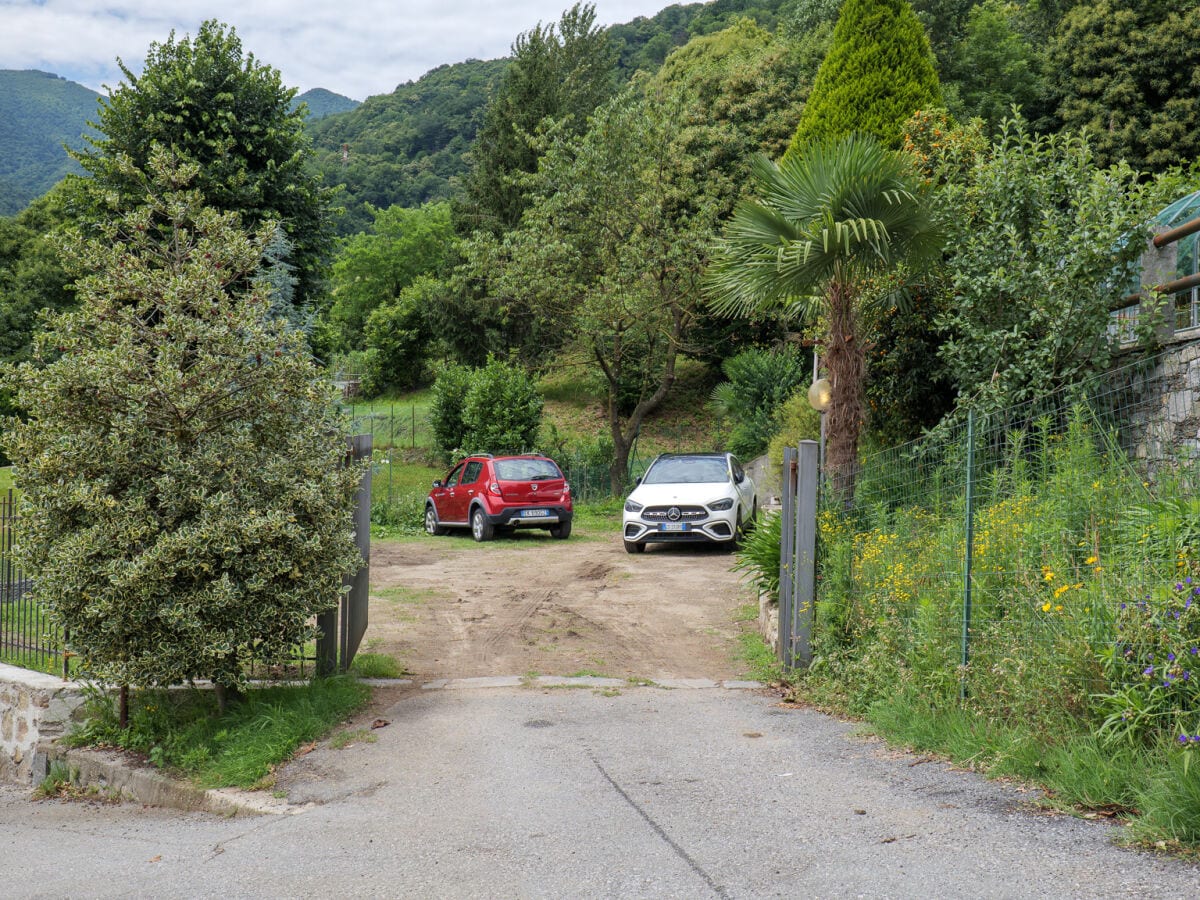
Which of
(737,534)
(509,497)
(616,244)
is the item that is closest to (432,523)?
(509,497)

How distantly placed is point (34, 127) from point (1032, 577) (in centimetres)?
17197

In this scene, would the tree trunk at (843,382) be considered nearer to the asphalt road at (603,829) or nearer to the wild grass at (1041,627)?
the wild grass at (1041,627)

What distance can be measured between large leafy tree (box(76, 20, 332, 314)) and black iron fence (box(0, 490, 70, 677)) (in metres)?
7.81

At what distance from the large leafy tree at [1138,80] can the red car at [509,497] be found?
17776 millimetres

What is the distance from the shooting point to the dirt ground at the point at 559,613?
8.73m

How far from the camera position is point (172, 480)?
6.51m

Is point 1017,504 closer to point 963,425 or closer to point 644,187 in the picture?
point 963,425

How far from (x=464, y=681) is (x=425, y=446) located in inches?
1089

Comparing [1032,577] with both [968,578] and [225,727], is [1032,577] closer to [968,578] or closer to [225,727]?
[968,578]

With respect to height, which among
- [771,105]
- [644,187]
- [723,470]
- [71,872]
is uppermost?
[771,105]

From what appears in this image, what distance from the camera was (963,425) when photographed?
9680 mm

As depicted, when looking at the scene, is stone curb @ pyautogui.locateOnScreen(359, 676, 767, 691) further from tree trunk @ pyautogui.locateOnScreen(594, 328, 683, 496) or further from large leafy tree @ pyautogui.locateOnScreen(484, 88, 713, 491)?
tree trunk @ pyautogui.locateOnScreen(594, 328, 683, 496)

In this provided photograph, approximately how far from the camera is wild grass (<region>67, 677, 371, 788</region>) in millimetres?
6215

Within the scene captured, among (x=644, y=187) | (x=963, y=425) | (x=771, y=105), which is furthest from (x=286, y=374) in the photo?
(x=771, y=105)
